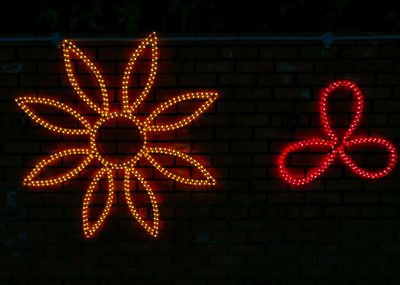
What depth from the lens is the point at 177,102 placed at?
2920 mm

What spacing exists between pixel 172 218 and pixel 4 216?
3.94ft

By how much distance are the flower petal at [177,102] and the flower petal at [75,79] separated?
312mm

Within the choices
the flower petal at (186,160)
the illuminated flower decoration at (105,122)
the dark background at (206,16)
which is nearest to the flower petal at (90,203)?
the illuminated flower decoration at (105,122)

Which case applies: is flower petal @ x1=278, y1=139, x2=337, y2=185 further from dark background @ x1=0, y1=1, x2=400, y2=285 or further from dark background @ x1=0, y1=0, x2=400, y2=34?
dark background @ x1=0, y1=0, x2=400, y2=34

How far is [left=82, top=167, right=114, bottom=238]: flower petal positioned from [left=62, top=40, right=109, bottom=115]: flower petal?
0.43 m

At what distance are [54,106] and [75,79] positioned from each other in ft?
0.76

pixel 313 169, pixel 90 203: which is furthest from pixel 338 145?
pixel 90 203

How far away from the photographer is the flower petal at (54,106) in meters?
2.86

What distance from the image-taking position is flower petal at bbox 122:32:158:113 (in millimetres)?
2797

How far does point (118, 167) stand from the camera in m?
2.98

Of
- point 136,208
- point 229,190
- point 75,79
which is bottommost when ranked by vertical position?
point 136,208

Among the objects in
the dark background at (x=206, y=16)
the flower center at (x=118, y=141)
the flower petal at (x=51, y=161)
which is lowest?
the flower petal at (x=51, y=161)

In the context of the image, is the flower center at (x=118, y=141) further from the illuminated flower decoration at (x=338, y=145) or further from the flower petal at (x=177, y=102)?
the illuminated flower decoration at (x=338, y=145)

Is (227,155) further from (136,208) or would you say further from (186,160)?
(136,208)
